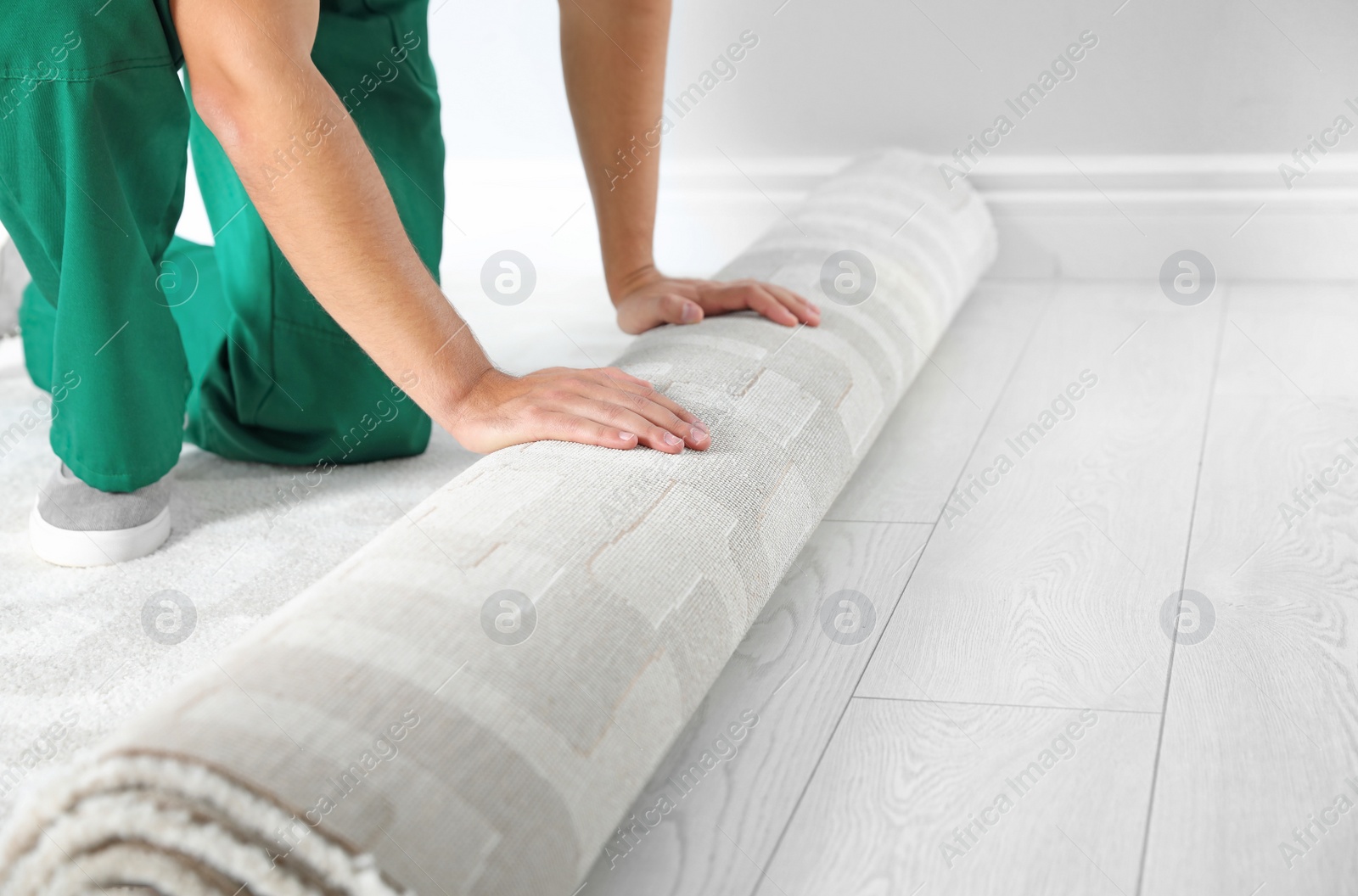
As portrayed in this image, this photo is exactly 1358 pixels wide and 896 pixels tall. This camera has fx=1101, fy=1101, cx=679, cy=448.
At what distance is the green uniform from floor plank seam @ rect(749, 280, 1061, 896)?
0.60 meters

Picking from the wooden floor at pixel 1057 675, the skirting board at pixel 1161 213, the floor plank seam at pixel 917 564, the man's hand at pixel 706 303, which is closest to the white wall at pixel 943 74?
the skirting board at pixel 1161 213

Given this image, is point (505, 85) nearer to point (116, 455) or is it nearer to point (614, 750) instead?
point (116, 455)

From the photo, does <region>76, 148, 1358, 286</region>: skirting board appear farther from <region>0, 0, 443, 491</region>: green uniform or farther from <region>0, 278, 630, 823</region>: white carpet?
<region>0, 0, 443, 491</region>: green uniform

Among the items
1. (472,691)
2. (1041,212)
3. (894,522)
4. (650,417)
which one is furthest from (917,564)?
(1041,212)

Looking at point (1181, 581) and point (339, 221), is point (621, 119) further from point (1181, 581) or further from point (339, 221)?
point (1181, 581)

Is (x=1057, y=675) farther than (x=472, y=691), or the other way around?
(x=1057, y=675)

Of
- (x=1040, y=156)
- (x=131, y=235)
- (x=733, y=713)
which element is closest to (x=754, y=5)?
(x=1040, y=156)

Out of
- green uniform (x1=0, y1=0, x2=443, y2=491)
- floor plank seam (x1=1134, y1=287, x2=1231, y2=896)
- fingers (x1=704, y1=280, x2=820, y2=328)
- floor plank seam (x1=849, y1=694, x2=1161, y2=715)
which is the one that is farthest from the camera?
fingers (x1=704, y1=280, x2=820, y2=328)

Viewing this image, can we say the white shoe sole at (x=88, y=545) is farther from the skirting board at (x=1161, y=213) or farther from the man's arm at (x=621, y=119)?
the skirting board at (x=1161, y=213)

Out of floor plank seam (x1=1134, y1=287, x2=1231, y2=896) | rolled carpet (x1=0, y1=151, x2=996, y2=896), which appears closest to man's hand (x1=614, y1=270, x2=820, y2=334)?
rolled carpet (x1=0, y1=151, x2=996, y2=896)

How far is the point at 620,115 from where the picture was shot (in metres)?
1.38

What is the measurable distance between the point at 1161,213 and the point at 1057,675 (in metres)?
1.19

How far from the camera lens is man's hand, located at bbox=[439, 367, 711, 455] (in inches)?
34.0

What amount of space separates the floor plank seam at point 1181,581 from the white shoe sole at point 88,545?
98cm
